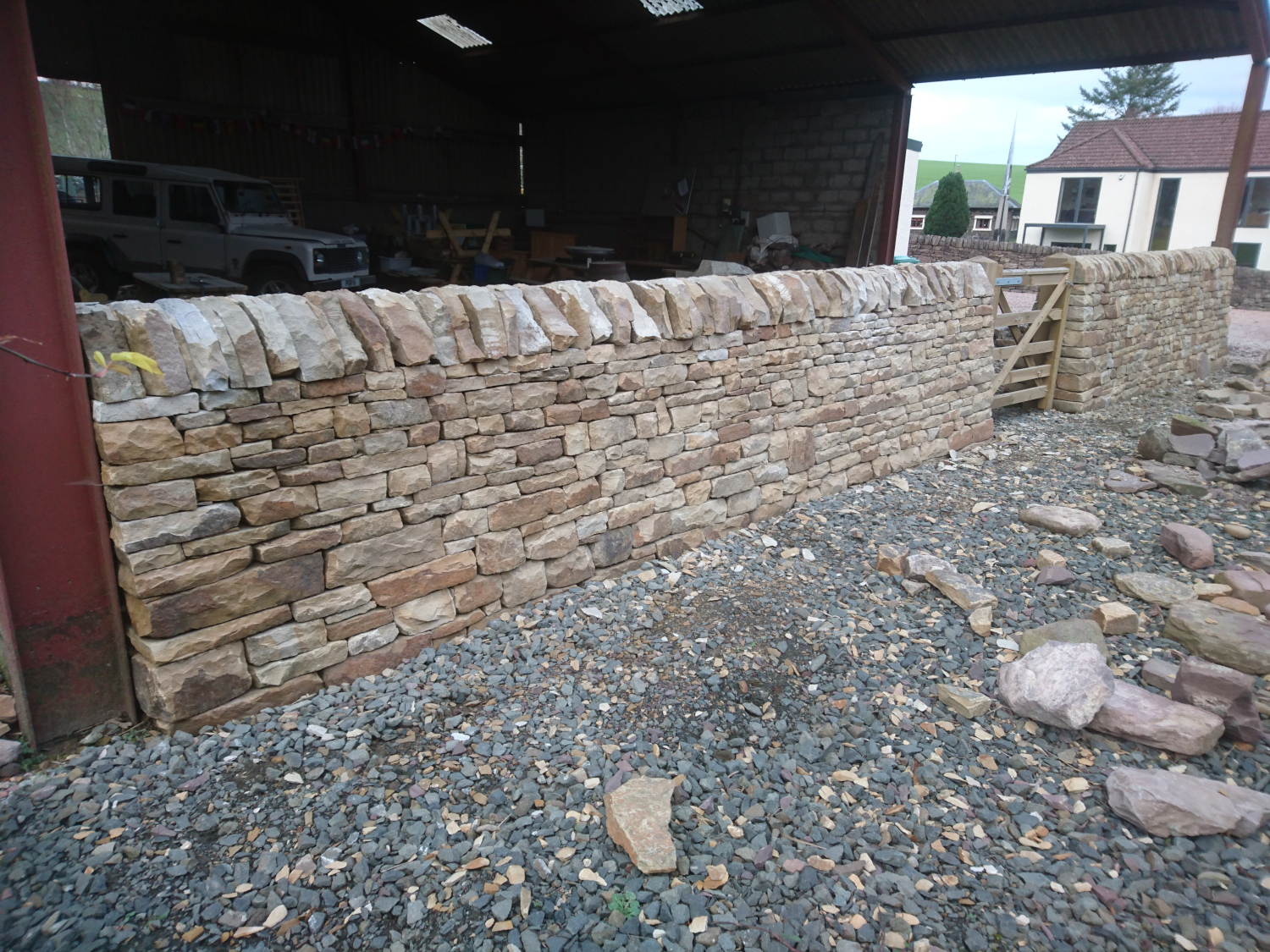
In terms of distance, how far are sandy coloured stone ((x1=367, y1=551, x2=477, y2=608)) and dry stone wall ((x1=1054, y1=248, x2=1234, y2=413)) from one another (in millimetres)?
8070

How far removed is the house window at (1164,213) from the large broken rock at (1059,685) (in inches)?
1187

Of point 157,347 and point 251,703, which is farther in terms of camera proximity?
point 251,703

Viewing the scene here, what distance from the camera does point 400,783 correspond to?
9.82 ft

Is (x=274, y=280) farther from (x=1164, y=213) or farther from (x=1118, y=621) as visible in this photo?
(x=1164, y=213)

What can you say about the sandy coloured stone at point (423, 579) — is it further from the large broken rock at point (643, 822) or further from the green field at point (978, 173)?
the green field at point (978, 173)

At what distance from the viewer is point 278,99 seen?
602 inches

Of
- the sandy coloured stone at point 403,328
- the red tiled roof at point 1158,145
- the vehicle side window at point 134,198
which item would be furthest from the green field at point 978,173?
the sandy coloured stone at point 403,328

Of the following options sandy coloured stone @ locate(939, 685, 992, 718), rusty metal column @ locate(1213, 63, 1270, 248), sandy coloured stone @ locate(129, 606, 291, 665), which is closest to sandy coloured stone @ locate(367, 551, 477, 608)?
sandy coloured stone @ locate(129, 606, 291, 665)

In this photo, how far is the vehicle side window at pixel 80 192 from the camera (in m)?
8.96

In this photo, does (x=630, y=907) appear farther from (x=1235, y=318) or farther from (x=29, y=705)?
(x=1235, y=318)

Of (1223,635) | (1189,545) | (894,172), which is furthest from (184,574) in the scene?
(894,172)

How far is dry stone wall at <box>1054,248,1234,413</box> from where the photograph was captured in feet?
29.6

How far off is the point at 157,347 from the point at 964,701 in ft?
12.2

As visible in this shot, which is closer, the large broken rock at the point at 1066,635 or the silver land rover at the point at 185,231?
the large broken rock at the point at 1066,635
